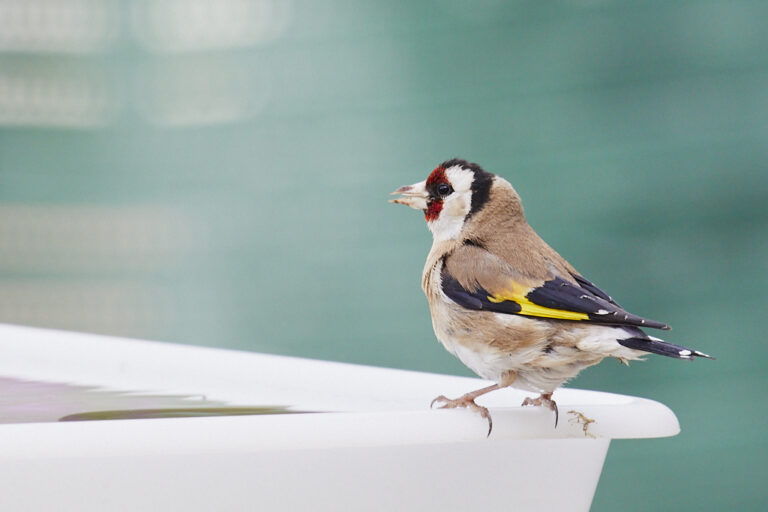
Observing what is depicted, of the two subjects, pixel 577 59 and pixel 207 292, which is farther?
pixel 207 292

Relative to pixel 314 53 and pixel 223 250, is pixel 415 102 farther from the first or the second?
pixel 223 250

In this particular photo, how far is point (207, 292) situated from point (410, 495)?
7.85 ft

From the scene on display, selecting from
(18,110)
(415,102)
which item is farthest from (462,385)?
(18,110)

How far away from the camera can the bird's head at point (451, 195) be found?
4.11ft

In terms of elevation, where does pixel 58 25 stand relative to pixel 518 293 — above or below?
above

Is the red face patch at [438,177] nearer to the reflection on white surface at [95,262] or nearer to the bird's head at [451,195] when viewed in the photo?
the bird's head at [451,195]

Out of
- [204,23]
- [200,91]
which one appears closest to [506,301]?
[200,91]

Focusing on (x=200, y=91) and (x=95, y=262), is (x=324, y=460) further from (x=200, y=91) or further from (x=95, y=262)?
(x=95, y=262)

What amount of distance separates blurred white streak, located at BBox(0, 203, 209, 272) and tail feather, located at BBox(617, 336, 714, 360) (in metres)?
2.35

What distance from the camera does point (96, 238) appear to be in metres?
3.58

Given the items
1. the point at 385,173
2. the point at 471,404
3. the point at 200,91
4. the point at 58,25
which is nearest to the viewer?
the point at 471,404

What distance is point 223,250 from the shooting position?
10.4 ft

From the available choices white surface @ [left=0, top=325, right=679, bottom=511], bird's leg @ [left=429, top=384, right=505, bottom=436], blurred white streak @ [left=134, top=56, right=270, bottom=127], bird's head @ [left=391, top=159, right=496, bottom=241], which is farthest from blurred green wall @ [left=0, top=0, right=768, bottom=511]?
bird's leg @ [left=429, top=384, right=505, bottom=436]

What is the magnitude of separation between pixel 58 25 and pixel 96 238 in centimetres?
85
